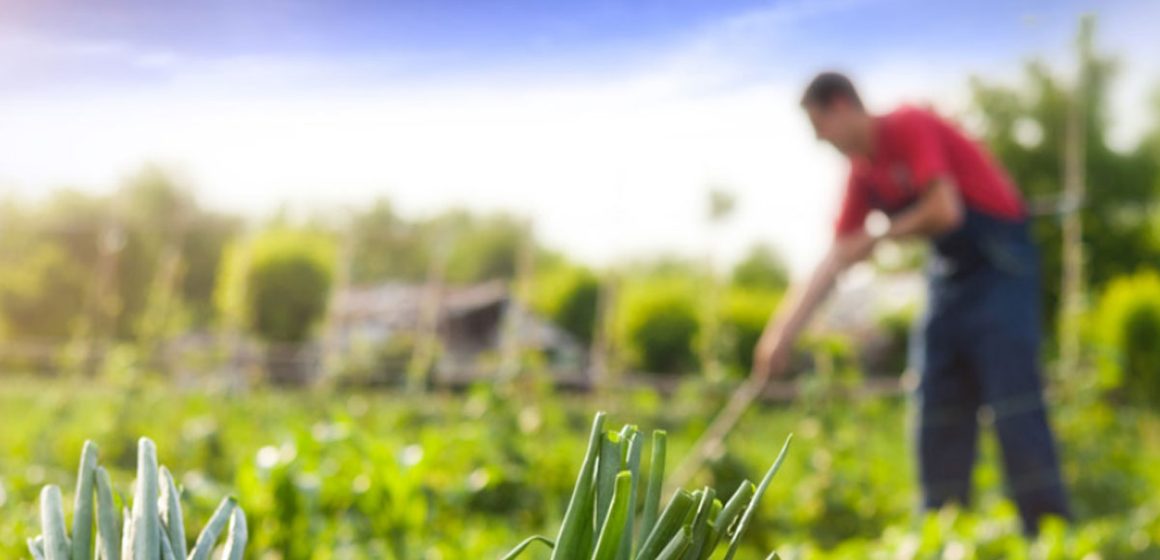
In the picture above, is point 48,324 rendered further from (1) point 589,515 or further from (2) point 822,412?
(1) point 589,515

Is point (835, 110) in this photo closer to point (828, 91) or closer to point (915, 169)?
point (828, 91)

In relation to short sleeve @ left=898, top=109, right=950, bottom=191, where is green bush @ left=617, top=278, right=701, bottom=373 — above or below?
below

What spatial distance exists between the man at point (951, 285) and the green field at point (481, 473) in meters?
0.22

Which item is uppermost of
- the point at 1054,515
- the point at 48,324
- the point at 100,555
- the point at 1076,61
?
the point at 1076,61

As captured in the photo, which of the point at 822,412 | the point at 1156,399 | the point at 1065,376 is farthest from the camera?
the point at 1156,399

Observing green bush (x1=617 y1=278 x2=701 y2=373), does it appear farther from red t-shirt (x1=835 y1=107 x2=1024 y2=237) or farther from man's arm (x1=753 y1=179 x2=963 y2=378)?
man's arm (x1=753 y1=179 x2=963 y2=378)

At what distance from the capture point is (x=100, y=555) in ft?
2.30

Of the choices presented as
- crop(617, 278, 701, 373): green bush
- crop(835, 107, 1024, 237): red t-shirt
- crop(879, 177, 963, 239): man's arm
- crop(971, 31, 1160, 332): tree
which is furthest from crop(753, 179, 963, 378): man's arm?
crop(971, 31, 1160, 332): tree

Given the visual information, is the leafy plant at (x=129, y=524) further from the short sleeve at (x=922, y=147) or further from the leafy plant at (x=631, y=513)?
the short sleeve at (x=922, y=147)

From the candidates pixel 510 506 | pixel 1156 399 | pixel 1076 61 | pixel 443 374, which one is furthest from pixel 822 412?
pixel 1156 399

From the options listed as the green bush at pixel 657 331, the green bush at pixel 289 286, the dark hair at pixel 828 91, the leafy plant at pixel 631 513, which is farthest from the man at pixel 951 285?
the green bush at pixel 289 286

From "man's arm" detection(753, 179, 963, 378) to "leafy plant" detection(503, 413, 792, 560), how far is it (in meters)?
2.41

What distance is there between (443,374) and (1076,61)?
4.25 metres

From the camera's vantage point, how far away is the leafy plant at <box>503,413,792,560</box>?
605mm
